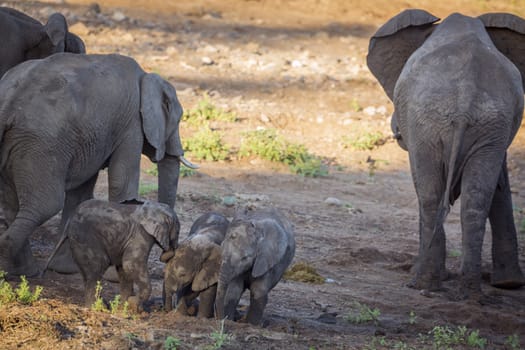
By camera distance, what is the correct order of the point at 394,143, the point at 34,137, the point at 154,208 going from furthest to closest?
1. the point at 394,143
2. the point at 34,137
3. the point at 154,208

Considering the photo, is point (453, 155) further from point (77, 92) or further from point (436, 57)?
point (77, 92)

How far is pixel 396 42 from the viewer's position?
29.2ft

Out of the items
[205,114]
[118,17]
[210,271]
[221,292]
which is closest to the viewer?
[221,292]

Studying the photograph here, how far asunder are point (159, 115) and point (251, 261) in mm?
2005

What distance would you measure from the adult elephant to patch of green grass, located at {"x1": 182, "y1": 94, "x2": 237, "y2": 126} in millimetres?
5302

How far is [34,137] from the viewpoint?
675cm

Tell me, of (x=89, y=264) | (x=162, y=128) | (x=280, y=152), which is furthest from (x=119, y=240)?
(x=280, y=152)

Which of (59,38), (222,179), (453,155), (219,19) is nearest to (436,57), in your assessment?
(453,155)

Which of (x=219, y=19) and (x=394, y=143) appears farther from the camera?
(x=219, y=19)

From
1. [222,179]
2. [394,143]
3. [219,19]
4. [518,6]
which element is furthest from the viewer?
[518,6]

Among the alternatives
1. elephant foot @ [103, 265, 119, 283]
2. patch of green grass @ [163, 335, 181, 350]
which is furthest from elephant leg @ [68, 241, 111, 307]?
patch of green grass @ [163, 335, 181, 350]

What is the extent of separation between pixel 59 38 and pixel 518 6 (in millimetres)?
14937

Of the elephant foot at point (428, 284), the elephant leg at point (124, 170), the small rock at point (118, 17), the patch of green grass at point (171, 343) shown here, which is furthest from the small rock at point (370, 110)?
the patch of green grass at point (171, 343)

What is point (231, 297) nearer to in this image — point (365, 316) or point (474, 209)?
point (365, 316)
